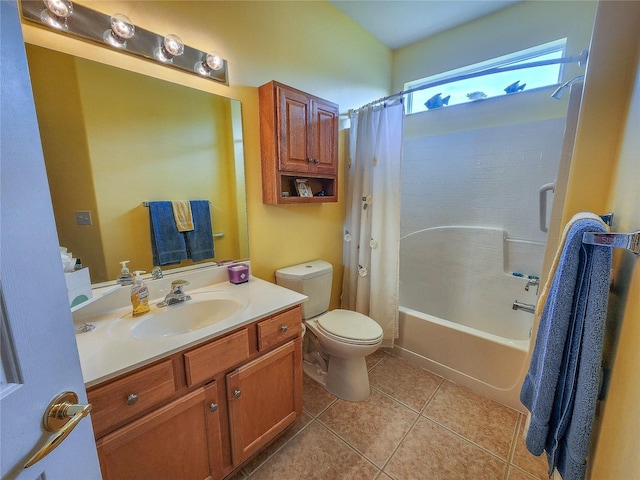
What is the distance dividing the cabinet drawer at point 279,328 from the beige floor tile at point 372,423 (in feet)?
2.20

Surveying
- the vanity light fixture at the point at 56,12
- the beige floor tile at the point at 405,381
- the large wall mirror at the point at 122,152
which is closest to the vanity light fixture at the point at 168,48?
the large wall mirror at the point at 122,152

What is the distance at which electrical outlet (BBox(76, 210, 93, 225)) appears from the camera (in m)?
1.12

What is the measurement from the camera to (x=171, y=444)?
0.98 m

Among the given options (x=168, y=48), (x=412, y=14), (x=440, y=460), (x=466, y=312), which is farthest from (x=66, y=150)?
(x=466, y=312)

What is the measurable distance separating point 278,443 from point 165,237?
4.10ft

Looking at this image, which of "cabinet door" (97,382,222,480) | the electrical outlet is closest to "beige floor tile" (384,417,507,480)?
"cabinet door" (97,382,222,480)

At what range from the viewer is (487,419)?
1597mm

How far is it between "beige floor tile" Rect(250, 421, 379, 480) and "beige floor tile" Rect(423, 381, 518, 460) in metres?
0.55

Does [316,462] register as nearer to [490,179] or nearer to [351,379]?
[351,379]

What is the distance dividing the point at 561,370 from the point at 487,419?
1.18 meters

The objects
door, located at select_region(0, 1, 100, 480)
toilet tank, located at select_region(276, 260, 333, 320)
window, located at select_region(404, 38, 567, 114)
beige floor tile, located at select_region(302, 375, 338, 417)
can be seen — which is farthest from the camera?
window, located at select_region(404, 38, 567, 114)

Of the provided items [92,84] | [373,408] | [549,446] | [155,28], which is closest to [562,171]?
[549,446]

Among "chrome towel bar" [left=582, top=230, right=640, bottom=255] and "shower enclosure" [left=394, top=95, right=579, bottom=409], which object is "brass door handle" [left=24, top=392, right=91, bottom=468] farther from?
"shower enclosure" [left=394, top=95, right=579, bottom=409]

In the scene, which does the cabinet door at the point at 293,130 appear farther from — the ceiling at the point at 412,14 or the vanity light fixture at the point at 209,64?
the ceiling at the point at 412,14
